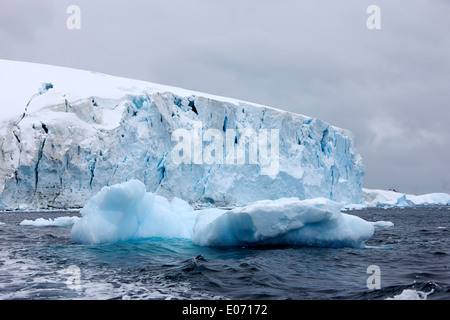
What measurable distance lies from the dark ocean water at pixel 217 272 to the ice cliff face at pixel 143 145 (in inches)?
660

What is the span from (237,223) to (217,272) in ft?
8.06

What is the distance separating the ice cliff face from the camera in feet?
82.1

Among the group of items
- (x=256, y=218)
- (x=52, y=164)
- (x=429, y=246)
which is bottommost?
(x=429, y=246)

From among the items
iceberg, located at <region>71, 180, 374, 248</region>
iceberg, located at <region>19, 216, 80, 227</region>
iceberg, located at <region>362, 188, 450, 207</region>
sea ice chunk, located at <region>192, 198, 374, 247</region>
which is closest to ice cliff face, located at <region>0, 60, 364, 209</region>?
iceberg, located at <region>19, 216, 80, 227</region>

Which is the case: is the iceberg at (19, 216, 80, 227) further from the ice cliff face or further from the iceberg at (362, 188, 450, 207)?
the iceberg at (362, 188, 450, 207)

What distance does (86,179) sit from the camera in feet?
83.3

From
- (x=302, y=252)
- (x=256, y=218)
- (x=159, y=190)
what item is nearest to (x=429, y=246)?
(x=302, y=252)

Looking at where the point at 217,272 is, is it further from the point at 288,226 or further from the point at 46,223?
the point at 46,223

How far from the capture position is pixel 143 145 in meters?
26.5

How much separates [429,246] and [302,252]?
342 cm

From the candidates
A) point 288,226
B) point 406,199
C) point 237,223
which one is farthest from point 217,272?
point 406,199

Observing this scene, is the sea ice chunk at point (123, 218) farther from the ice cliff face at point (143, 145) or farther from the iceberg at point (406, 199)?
the iceberg at point (406, 199)

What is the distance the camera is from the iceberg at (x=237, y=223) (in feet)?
26.7
